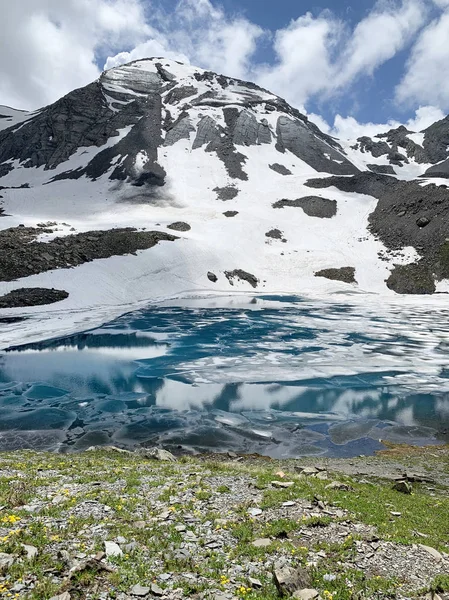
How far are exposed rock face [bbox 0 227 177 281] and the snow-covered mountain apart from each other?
1.08 ft

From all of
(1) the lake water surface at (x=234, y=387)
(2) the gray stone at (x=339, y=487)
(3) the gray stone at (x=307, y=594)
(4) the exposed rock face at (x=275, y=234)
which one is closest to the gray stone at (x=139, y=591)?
(3) the gray stone at (x=307, y=594)

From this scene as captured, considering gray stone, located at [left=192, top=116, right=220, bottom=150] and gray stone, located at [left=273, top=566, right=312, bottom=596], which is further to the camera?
gray stone, located at [left=192, top=116, right=220, bottom=150]

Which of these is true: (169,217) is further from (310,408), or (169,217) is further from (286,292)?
(310,408)

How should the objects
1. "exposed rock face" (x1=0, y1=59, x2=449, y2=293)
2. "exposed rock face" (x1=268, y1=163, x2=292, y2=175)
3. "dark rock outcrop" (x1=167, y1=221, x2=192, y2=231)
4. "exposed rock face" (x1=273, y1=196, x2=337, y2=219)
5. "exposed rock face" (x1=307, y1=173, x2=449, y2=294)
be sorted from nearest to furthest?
"exposed rock face" (x1=307, y1=173, x2=449, y2=294), "exposed rock face" (x1=0, y1=59, x2=449, y2=293), "dark rock outcrop" (x1=167, y1=221, x2=192, y2=231), "exposed rock face" (x1=273, y1=196, x2=337, y2=219), "exposed rock face" (x1=268, y1=163, x2=292, y2=175)

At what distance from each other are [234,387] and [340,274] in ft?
197

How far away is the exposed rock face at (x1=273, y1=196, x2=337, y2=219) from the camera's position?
11006 cm

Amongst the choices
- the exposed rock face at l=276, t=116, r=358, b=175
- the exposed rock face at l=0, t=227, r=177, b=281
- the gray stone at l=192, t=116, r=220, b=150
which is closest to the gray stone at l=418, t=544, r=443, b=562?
the exposed rock face at l=0, t=227, r=177, b=281

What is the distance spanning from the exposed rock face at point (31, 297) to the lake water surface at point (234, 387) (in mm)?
13795

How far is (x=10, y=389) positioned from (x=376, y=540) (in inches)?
1057

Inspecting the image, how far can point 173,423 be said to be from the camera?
23531 millimetres

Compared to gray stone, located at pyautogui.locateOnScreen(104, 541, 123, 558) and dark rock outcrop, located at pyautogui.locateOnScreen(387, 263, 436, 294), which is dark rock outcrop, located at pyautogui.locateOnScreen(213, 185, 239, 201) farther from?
gray stone, located at pyautogui.locateOnScreen(104, 541, 123, 558)

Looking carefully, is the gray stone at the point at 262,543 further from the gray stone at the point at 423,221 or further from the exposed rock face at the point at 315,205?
the exposed rock face at the point at 315,205

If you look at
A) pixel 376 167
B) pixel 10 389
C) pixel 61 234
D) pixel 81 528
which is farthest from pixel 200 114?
pixel 81 528

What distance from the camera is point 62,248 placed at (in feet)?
238
